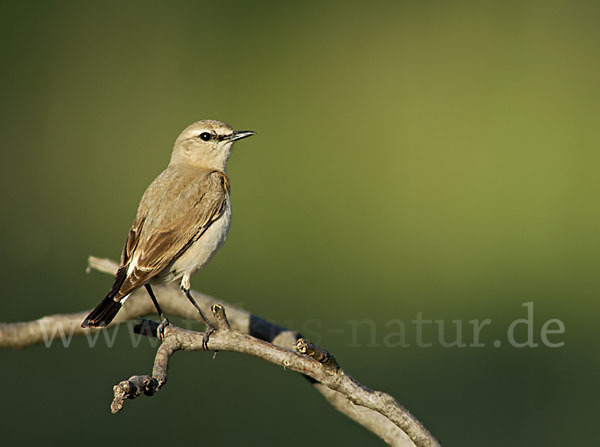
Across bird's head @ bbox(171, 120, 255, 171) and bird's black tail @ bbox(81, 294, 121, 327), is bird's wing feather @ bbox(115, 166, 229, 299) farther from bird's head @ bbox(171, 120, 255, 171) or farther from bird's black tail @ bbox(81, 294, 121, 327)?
bird's head @ bbox(171, 120, 255, 171)

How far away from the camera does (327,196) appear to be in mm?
9297

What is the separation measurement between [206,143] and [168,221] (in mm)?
771

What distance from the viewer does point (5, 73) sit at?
33.2 feet

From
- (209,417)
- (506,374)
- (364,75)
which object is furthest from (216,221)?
(364,75)

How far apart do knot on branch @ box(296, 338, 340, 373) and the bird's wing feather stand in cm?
116

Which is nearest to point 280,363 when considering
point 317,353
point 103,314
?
point 317,353

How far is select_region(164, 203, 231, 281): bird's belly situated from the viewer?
4.12m

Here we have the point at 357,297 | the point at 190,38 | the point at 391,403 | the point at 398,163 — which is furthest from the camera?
the point at 190,38

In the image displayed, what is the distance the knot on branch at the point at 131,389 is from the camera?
2547 millimetres

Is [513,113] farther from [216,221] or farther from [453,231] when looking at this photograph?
[216,221]

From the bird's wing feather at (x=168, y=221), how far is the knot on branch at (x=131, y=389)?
119 cm

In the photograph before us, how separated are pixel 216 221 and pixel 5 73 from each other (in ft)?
22.4

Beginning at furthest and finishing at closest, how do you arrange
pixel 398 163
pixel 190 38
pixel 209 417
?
1. pixel 190 38
2. pixel 398 163
3. pixel 209 417

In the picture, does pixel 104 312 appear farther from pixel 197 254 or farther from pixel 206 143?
pixel 206 143
